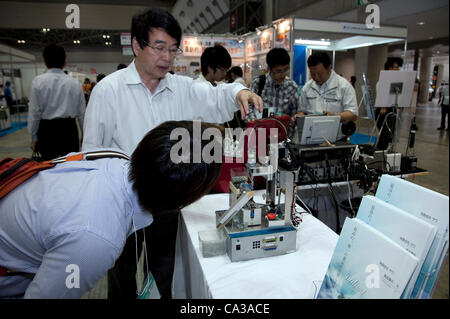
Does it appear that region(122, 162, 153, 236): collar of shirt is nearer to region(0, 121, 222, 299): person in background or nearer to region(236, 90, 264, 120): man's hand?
region(0, 121, 222, 299): person in background

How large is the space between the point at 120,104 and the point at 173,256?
0.81m

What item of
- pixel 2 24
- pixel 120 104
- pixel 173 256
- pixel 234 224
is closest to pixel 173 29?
pixel 120 104

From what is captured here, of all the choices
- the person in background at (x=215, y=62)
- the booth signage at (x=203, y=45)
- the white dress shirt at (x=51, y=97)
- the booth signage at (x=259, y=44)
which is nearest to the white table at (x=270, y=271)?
the person in background at (x=215, y=62)

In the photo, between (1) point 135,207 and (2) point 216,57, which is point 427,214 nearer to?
(1) point 135,207

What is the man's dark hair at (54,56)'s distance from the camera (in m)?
2.41

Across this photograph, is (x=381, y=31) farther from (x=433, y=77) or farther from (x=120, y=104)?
(x=433, y=77)

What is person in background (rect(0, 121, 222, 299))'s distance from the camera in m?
0.70

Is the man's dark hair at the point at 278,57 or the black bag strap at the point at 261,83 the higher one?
the man's dark hair at the point at 278,57

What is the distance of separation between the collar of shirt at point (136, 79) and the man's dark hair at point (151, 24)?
136mm

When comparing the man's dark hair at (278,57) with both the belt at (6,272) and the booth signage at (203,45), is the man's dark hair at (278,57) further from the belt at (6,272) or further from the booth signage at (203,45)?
the booth signage at (203,45)

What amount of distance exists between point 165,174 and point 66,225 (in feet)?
0.84

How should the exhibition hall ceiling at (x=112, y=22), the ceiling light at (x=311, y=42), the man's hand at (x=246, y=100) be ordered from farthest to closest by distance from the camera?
the ceiling light at (x=311, y=42) < the exhibition hall ceiling at (x=112, y=22) < the man's hand at (x=246, y=100)

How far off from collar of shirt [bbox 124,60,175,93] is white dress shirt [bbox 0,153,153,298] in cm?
63

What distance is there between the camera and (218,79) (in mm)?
2609
